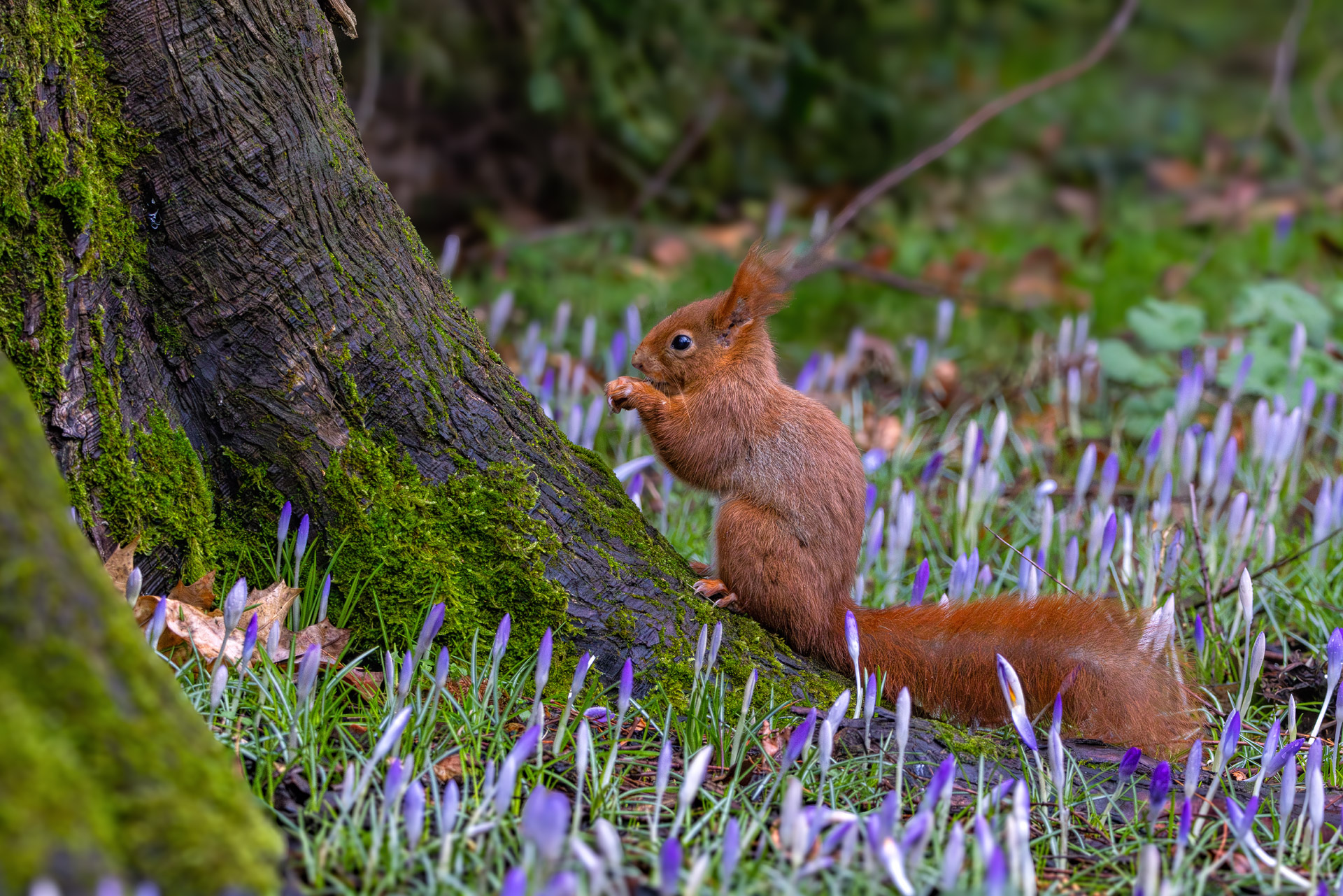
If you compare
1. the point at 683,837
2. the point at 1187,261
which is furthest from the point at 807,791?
the point at 1187,261

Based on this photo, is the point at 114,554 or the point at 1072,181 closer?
the point at 114,554

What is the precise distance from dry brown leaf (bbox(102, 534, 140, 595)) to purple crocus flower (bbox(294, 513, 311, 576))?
1.09 ft

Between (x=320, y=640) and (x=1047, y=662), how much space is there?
165 centimetres

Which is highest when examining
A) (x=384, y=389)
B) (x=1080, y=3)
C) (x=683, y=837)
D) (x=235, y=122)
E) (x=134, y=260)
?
(x=1080, y=3)

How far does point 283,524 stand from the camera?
9.18 ft

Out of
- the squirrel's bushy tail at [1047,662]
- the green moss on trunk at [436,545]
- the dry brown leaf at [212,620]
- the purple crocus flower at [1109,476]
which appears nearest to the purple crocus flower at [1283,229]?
the purple crocus flower at [1109,476]

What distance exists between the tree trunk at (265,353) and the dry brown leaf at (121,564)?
39 millimetres

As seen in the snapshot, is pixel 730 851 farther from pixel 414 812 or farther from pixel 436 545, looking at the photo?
pixel 436 545

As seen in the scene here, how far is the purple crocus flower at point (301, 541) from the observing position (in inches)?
108

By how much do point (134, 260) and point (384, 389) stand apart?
1.93ft

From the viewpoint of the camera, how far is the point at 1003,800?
2.58 meters

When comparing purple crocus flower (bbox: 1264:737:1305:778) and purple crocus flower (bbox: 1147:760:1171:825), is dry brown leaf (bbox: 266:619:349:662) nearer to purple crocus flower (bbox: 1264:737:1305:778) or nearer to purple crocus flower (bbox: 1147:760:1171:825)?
purple crocus flower (bbox: 1147:760:1171:825)

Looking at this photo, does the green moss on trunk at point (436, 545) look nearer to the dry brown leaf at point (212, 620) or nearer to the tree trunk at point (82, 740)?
the dry brown leaf at point (212, 620)

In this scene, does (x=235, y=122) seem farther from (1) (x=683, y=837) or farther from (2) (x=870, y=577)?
(2) (x=870, y=577)
